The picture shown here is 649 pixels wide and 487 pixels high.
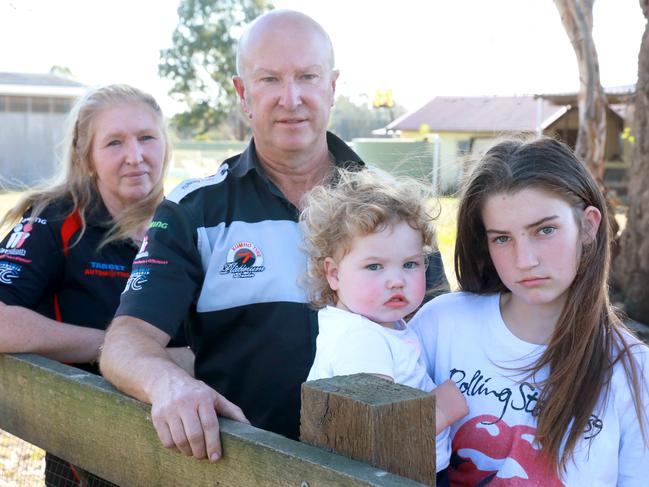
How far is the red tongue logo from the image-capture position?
1.95m

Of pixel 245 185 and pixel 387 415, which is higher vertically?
pixel 245 185

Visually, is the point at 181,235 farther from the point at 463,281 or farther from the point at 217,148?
the point at 217,148

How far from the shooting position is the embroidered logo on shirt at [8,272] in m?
2.75

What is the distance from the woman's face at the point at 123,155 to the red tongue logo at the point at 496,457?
1.66 metres

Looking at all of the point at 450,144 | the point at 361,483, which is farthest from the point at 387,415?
the point at 450,144

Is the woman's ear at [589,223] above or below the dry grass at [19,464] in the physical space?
above

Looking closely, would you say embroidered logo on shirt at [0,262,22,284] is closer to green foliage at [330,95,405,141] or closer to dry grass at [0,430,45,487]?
dry grass at [0,430,45,487]

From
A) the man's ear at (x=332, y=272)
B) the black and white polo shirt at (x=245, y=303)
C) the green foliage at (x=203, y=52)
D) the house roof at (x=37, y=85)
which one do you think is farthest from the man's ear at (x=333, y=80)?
the green foliage at (x=203, y=52)

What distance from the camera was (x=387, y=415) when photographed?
142cm

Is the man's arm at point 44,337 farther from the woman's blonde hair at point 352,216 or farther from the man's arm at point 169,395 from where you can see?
the woman's blonde hair at point 352,216

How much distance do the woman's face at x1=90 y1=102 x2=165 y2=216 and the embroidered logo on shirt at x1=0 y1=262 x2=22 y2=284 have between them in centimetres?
50

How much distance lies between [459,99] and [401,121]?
3197 mm

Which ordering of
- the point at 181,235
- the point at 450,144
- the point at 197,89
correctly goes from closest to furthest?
1. the point at 181,235
2. the point at 450,144
3. the point at 197,89

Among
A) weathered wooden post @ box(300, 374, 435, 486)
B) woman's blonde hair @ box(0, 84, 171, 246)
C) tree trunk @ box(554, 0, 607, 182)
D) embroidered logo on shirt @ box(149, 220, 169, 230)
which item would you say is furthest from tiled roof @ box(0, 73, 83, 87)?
weathered wooden post @ box(300, 374, 435, 486)
